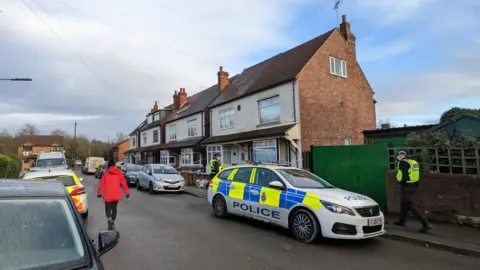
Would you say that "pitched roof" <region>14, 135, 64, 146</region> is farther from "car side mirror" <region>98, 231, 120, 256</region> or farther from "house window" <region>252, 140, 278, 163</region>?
"car side mirror" <region>98, 231, 120, 256</region>

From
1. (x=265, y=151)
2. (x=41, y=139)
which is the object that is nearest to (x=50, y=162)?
(x=265, y=151)

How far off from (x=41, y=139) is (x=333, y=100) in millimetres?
87042

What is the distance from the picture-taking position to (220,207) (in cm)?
934

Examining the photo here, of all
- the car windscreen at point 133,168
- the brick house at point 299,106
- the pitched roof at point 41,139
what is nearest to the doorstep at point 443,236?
the brick house at point 299,106

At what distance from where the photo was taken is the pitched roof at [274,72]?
18.8m

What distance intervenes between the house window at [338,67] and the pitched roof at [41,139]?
82533 millimetres

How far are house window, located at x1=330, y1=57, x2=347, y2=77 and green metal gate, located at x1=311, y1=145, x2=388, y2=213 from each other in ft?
31.1

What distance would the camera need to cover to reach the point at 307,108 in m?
17.6

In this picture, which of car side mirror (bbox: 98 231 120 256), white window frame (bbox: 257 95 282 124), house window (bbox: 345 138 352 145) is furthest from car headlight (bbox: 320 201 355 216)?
house window (bbox: 345 138 352 145)

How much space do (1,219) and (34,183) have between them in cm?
84

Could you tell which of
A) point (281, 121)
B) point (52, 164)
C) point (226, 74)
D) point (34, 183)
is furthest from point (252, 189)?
point (226, 74)

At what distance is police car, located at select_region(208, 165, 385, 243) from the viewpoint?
6.40 metres

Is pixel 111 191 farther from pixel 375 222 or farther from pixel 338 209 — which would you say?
pixel 375 222

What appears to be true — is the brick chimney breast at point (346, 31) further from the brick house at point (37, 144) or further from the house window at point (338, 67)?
the brick house at point (37, 144)
